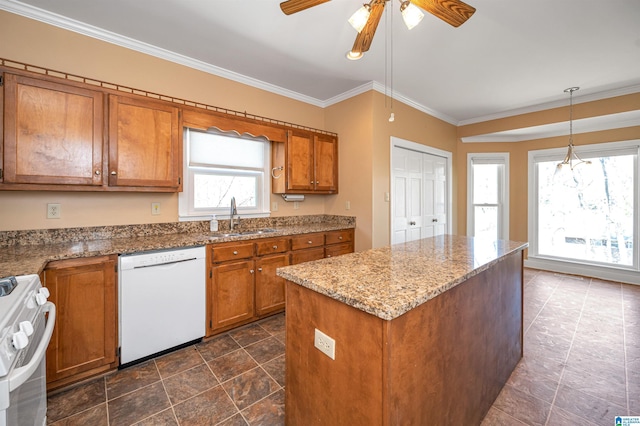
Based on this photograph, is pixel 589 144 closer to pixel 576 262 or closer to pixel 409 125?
pixel 576 262

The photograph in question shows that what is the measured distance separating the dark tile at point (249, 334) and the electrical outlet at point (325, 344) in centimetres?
151

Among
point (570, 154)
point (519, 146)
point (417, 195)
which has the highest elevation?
point (519, 146)

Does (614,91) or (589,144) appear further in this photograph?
(589,144)

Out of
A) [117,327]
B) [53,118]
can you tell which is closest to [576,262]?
[117,327]

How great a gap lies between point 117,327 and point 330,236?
2194 mm

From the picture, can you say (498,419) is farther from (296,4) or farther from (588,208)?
(588,208)

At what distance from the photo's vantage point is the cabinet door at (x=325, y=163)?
3.58m

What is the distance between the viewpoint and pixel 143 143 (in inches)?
90.7

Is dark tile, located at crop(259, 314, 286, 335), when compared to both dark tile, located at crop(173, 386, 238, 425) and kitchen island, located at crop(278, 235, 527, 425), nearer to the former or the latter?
dark tile, located at crop(173, 386, 238, 425)

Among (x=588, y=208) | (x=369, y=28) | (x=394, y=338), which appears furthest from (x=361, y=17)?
(x=588, y=208)

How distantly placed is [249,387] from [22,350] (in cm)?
128

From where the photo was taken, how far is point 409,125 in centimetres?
395

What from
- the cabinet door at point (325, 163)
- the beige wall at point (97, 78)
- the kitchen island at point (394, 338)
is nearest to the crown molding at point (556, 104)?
the cabinet door at point (325, 163)

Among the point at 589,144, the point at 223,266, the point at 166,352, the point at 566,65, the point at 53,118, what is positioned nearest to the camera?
the point at 53,118
